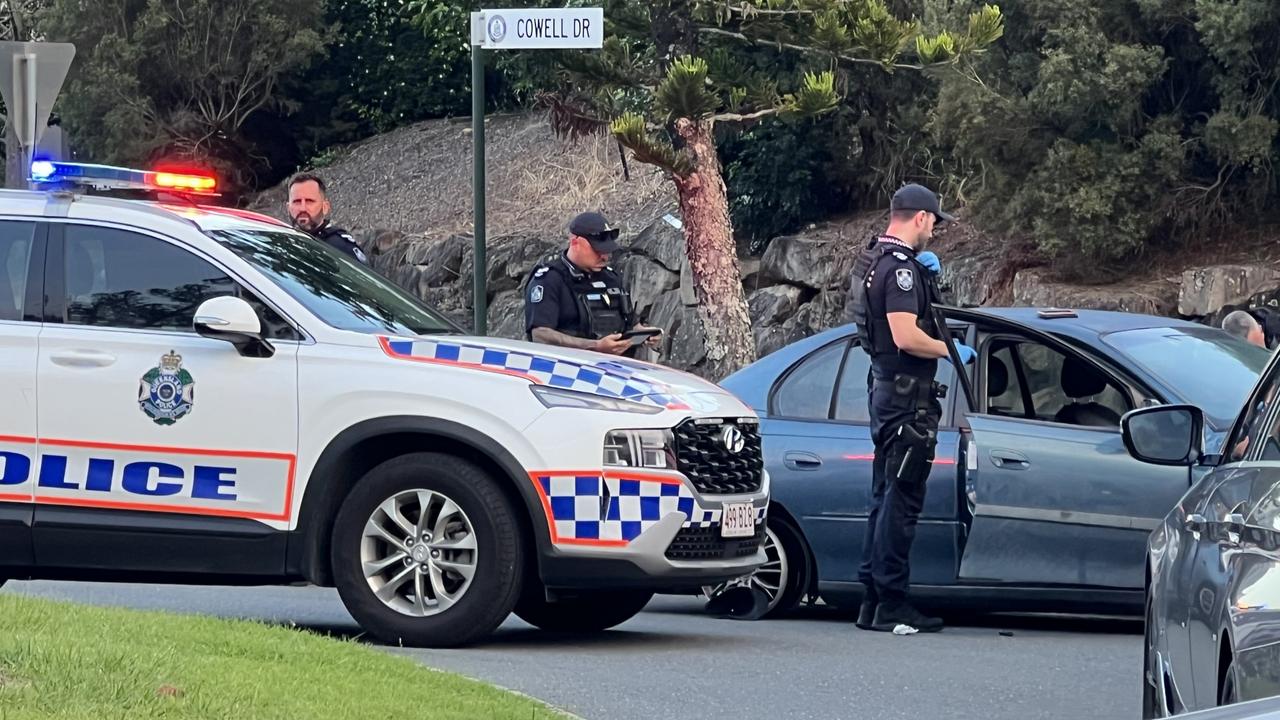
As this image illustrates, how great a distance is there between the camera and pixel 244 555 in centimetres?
800

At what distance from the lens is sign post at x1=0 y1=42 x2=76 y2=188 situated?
41.9ft

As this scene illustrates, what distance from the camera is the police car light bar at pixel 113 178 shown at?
349 inches

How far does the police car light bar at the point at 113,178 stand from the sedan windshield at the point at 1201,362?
4170 mm

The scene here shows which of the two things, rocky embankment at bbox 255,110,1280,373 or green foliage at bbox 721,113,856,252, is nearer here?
rocky embankment at bbox 255,110,1280,373

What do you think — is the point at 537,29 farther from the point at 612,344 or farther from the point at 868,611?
the point at 868,611

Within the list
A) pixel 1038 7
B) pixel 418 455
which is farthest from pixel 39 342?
pixel 1038 7

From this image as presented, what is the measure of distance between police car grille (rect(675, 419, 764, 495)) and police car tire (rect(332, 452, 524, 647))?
72 centimetres

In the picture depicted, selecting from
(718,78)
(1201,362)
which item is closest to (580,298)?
(1201,362)

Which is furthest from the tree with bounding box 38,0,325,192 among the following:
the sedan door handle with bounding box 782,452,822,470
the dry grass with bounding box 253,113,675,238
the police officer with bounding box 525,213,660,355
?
the sedan door handle with bounding box 782,452,822,470

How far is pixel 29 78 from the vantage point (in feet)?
41.7

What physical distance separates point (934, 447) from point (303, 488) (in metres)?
2.73

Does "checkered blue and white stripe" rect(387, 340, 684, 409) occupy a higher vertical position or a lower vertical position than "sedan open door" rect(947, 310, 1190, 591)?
higher

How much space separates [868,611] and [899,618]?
0.70 feet

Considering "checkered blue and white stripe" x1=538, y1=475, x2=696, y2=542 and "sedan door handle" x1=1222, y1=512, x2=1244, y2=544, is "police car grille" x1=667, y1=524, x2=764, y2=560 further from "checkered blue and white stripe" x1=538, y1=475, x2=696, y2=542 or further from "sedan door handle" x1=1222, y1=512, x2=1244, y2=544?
"sedan door handle" x1=1222, y1=512, x2=1244, y2=544
